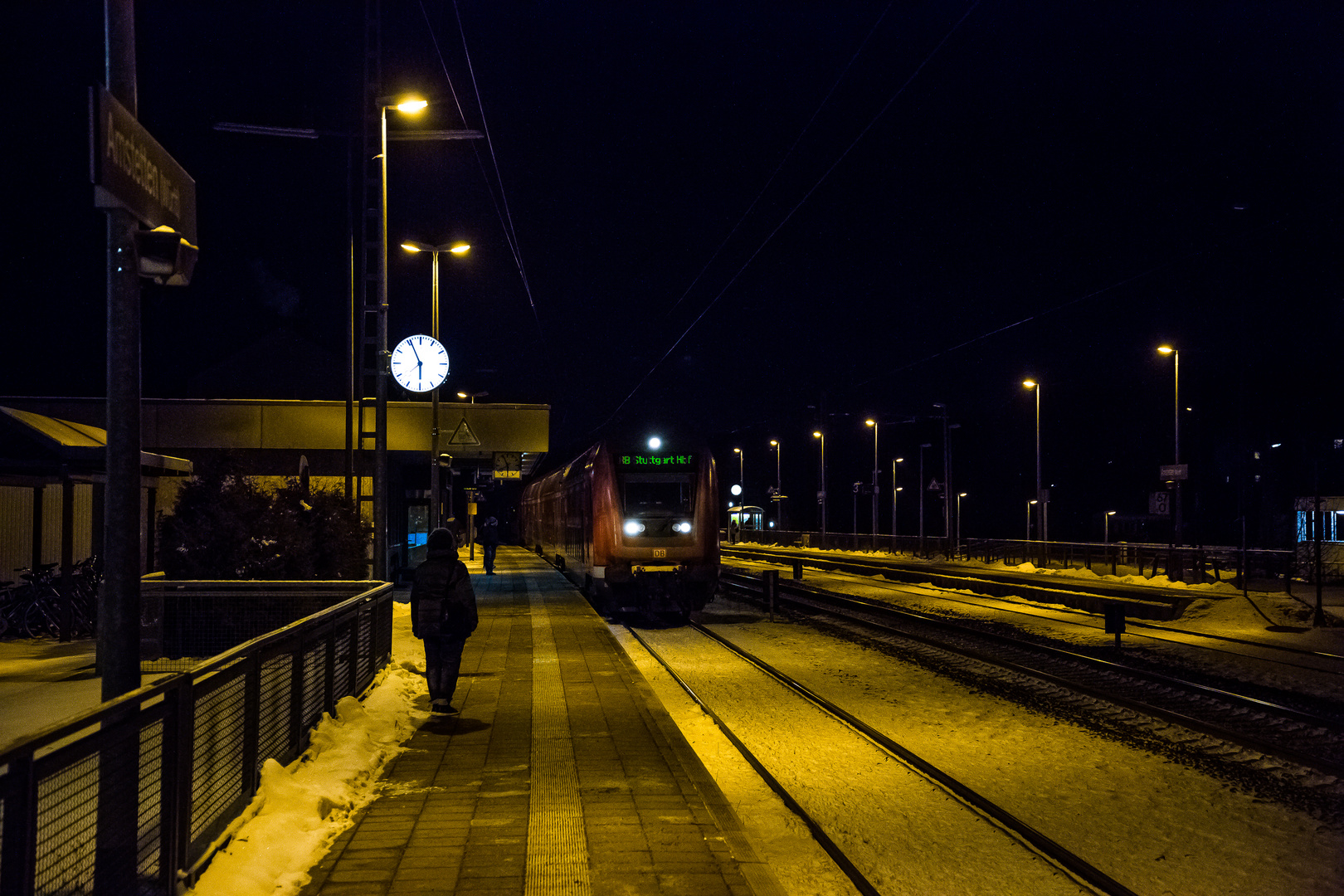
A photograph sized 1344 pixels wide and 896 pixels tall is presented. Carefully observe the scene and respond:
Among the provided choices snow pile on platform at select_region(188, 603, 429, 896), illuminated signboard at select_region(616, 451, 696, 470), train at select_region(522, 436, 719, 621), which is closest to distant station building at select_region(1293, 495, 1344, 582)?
train at select_region(522, 436, 719, 621)

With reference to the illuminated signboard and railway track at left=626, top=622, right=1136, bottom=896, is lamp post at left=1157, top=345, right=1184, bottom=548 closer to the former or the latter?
the illuminated signboard

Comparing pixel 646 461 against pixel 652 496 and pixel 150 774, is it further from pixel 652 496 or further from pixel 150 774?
pixel 150 774

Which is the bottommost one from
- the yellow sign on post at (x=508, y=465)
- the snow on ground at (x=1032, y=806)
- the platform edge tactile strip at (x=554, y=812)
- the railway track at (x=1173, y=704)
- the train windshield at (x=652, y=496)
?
the railway track at (x=1173, y=704)

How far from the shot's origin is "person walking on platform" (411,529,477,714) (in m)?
9.66

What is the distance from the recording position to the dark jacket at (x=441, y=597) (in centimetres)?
966

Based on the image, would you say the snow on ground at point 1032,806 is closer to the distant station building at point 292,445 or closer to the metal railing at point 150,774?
the metal railing at point 150,774

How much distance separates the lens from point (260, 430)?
98.0 ft

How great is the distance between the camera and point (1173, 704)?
→ 1126 centimetres

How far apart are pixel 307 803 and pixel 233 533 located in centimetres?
975

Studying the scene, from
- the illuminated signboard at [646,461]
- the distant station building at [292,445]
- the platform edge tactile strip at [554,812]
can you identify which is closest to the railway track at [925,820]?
the platform edge tactile strip at [554,812]

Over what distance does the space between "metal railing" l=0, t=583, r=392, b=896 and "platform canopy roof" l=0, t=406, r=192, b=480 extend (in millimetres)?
8758

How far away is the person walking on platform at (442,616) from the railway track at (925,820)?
2.47m

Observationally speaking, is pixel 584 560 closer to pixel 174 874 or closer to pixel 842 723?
pixel 842 723

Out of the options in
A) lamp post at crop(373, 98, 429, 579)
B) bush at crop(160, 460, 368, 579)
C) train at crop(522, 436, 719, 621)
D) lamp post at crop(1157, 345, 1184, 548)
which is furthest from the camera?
lamp post at crop(1157, 345, 1184, 548)
